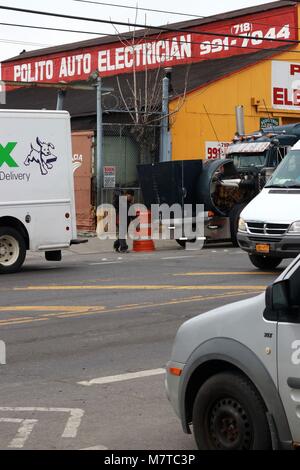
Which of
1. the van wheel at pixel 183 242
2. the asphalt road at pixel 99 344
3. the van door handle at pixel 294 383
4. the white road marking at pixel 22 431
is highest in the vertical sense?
the van door handle at pixel 294 383

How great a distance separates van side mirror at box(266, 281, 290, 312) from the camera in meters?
4.71

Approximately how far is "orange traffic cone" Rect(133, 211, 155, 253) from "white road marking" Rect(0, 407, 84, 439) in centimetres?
1538

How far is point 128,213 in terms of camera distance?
2328cm

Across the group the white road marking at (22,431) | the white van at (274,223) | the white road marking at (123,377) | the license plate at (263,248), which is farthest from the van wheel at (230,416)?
the license plate at (263,248)

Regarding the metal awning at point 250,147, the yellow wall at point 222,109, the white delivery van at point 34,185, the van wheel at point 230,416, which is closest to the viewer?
the van wheel at point 230,416

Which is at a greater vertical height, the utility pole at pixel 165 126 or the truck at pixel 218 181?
the utility pole at pixel 165 126

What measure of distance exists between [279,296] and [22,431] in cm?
254

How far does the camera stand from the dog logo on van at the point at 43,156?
56.5 feet

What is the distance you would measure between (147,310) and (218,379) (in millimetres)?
6566

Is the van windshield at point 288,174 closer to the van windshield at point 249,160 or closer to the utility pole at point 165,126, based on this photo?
the van windshield at point 249,160

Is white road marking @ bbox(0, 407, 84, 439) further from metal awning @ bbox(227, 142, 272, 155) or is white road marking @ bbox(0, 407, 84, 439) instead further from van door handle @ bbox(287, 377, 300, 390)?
metal awning @ bbox(227, 142, 272, 155)

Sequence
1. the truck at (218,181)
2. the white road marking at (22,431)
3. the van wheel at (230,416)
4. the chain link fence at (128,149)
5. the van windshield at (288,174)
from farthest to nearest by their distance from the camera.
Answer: the chain link fence at (128,149) < the truck at (218,181) < the van windshield at (288,174) < the white road marking at (22,431) < the van wheel at (230,416)

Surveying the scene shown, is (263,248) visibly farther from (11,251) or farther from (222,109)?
(222,109)

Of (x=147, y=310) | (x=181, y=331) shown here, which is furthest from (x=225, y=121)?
(x=181, y=331)
